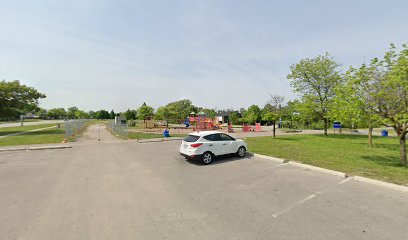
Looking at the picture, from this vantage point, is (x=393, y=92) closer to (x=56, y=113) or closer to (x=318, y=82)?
(x=318, y=82)

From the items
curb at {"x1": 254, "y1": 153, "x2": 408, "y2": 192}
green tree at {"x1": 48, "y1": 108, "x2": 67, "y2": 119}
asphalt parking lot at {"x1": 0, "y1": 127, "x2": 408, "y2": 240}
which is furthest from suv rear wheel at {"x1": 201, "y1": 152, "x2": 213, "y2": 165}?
green tree at {"x1": 48, "y1": 108, "x2": 67, "y2": 119}

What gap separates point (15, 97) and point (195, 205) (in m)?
36.4

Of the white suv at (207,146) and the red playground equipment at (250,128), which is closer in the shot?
the white suv at (207,146)

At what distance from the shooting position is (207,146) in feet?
30.4

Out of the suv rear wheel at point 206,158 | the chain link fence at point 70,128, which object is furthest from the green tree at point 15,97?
the suv rear wheel at point 206,158

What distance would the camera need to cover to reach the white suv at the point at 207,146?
8.99m

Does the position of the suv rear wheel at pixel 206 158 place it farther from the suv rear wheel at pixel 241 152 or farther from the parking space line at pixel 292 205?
the parking space line at pixel 292 205

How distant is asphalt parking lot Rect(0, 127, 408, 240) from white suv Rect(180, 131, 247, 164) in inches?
48.8

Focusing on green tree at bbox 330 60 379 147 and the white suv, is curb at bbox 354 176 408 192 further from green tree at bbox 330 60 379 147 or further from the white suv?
the white suv

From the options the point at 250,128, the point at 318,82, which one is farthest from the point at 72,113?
the point at 318,82

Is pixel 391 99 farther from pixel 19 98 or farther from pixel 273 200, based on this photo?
pixel 19 98

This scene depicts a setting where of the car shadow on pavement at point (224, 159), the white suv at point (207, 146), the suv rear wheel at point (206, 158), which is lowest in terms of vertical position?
the car shadow on pavement at point (224, 159)

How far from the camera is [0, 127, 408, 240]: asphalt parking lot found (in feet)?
12.0

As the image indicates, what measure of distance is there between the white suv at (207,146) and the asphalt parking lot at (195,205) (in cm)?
124
